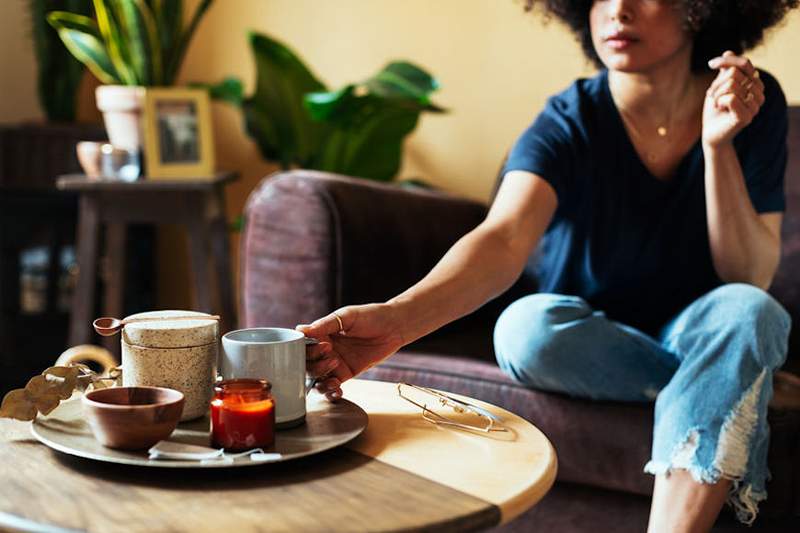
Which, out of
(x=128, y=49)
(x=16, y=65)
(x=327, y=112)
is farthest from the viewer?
(x=16, y=65)

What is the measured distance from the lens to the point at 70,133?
2.43m

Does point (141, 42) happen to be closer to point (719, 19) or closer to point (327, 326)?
point (719, 19)

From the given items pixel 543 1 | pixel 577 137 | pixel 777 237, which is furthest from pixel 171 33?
pixel 777 237

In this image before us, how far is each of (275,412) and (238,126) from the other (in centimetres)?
204

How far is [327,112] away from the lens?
6.70 feet

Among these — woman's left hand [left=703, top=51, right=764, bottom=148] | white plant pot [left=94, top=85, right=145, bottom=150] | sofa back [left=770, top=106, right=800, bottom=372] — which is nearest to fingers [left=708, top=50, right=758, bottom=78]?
woman's left hand [left=703, top=51, right=764, bottom=148]

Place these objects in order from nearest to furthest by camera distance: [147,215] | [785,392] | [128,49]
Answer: [785,392]
[147,215]
[128,49]

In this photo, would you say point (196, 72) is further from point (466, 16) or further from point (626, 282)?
point (626, 282)

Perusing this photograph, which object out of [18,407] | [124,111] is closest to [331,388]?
[18,407]

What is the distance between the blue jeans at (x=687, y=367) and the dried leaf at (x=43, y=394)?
1.95 ft

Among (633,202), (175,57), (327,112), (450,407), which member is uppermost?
(175,57)

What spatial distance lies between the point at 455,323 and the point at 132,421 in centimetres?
95

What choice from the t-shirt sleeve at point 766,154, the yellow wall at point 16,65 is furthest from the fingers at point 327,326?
the yellow wall at point 16,65

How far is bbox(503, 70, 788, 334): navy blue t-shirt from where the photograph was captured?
1400mm
